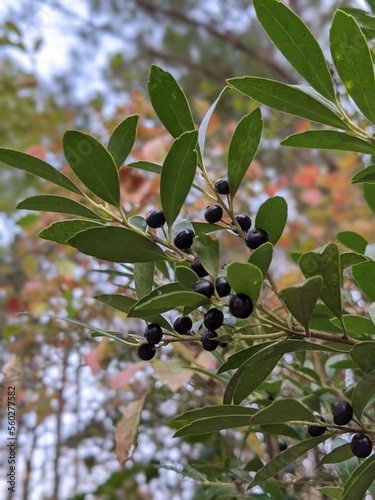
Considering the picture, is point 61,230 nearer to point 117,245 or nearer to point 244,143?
point 117,245

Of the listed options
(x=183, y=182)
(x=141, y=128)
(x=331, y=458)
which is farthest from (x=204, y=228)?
(x=141, y=128)

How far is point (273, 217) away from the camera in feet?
1.54

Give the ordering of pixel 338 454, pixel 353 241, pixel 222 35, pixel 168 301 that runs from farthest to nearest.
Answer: pixel 222 35 → pixel 353 241 → pixel 338 454 → pixel 168 301

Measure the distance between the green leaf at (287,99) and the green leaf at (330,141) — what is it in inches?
0.4

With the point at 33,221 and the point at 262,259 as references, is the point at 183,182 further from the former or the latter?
the point at 33,221

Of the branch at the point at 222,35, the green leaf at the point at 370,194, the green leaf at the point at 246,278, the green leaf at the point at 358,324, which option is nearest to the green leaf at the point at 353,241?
the green leaf at the point at 370,194

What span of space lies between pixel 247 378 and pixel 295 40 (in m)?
0.27

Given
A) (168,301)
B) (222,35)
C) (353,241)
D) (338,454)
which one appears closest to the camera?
(168,301)

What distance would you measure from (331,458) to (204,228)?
0.23 metres

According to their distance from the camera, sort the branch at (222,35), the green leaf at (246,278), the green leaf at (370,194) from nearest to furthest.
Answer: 1. the green leaf at (246,278)
2. the green leaf at (370,194)
3. the branch at (222,35)

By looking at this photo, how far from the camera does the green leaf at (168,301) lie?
379 millimetres

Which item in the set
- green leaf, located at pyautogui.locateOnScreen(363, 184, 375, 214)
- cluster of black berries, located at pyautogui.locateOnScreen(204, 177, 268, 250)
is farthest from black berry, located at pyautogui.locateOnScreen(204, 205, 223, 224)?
green leaf, located at pyautogui.locateOnScreen(363, 184, 375, 214)

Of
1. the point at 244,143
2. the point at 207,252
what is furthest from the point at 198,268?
the point at 244,143

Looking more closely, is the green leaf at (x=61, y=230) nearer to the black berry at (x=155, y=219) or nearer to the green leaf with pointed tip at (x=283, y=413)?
the black berry at (x=155, y=219)
